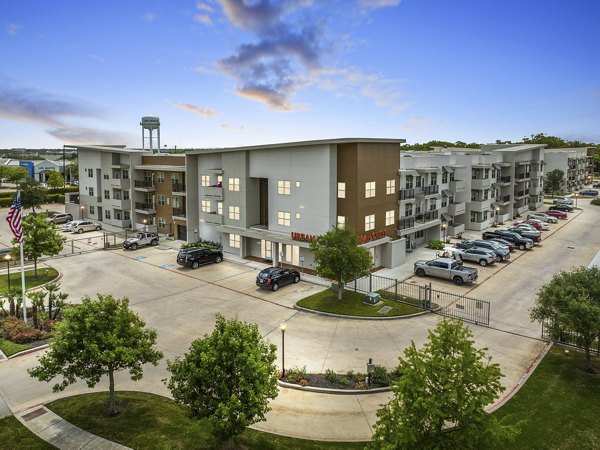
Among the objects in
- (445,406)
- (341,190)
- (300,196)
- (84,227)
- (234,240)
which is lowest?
(84,227)

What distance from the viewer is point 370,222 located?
38.0 meters

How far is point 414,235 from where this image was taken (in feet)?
156

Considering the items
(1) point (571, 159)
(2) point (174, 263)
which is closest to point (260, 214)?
(2) point (174, 263)

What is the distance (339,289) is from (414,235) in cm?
2016

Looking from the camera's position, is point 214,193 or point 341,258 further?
point 214,193

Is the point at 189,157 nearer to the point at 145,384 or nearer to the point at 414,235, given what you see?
the point at 414,235

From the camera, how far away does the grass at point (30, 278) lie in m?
34.2

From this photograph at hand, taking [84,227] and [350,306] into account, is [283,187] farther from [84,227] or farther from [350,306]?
[84,227]

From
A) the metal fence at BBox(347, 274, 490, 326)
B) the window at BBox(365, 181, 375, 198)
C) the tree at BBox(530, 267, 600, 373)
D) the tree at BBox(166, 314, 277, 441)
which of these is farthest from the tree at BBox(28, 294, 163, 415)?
the window at BBox(365, 181, 375, 198)

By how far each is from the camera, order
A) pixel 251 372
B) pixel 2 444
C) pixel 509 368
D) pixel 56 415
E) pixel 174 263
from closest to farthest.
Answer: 1. pixel 251 372
2. pixel 2 444
3. pixel 56 415
4. pixel 509 368
5. pixel 174 263

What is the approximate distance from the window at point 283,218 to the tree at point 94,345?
82.2ft

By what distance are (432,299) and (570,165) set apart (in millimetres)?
97275

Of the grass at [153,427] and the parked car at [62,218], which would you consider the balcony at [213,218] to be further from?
the parked car at [62,218]

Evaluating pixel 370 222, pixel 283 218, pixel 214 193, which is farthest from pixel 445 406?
pixel 214 193
